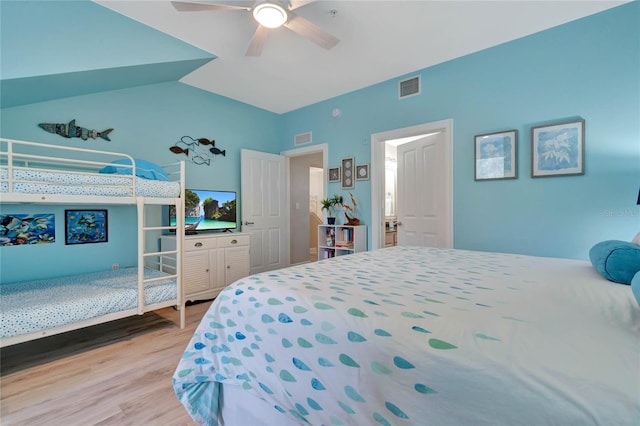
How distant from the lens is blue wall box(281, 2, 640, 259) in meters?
2.28

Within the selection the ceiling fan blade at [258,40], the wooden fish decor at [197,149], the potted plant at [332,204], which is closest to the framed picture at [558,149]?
the potted plant at [332,204]

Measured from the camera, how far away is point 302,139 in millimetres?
4598

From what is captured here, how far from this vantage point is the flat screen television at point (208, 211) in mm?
3592

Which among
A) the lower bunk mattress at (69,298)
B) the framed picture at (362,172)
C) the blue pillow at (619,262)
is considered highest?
the framed picture at (362,172)

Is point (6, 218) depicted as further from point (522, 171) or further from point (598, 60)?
point (598, 60)

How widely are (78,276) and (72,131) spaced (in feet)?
4.71

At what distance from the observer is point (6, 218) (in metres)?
2.48

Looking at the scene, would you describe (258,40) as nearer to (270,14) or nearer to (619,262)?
(270,14)

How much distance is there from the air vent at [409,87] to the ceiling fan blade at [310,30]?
1456mm

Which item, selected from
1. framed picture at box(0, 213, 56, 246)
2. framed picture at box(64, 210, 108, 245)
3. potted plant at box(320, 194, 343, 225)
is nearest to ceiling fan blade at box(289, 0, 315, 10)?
potted plant at box(320, 194, 343, 225)

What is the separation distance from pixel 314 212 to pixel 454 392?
6.43 metres

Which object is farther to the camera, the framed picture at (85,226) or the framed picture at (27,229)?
the framed picture at (85,226)

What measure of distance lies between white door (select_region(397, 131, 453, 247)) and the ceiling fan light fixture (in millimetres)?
2156

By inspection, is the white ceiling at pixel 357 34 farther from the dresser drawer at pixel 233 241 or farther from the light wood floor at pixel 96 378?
the light wood floor at pixel 96 378
